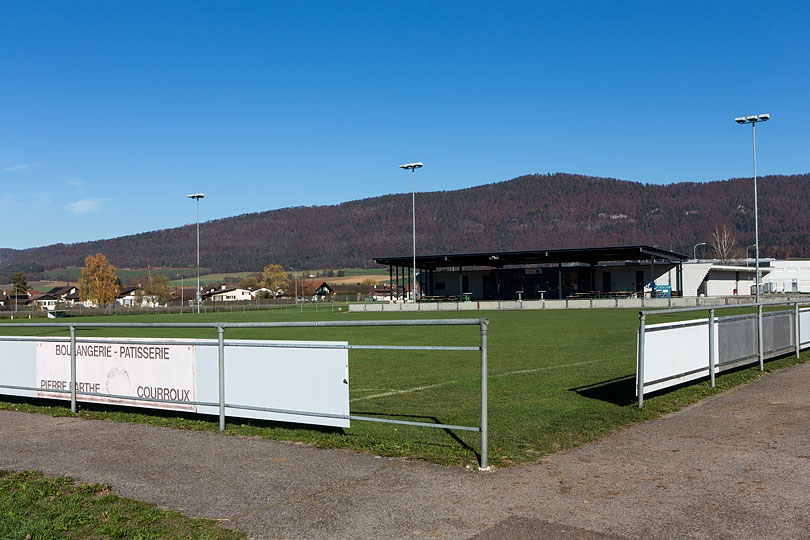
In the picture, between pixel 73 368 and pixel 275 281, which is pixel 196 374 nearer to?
pixel 73 368

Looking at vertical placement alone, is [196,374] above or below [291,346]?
below

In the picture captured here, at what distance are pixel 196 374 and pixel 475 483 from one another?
420 cm

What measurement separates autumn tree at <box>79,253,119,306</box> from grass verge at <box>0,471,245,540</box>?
119 metres

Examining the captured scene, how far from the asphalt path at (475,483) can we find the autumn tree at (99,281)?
117358 millimetres

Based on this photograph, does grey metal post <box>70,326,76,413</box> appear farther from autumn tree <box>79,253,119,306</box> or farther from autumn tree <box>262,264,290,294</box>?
autumn tree <box>262,264,290,294</box>

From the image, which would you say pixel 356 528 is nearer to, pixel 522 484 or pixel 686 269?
pixel 522 484

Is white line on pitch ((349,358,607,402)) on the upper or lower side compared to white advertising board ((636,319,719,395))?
lower

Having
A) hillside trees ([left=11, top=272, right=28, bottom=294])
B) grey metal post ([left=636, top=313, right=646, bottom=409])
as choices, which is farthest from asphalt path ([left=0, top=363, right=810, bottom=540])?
hillside trees ([left=11, top=272, right=28, bottom=294])

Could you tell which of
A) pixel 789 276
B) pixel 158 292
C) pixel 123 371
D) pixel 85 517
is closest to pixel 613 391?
pixel 123 371

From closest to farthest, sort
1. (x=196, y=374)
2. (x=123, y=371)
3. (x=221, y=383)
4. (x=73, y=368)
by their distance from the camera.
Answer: (x=221, y=383) → (x=196, y=374) → (x=123, y=371) → (x=73, y=368)

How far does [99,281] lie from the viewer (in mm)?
116875

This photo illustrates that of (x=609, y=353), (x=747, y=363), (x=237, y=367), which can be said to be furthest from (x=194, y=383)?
(x=609, y=353)

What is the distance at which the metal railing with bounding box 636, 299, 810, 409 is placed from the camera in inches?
357

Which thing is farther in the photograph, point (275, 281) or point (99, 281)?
point (275, 281)
